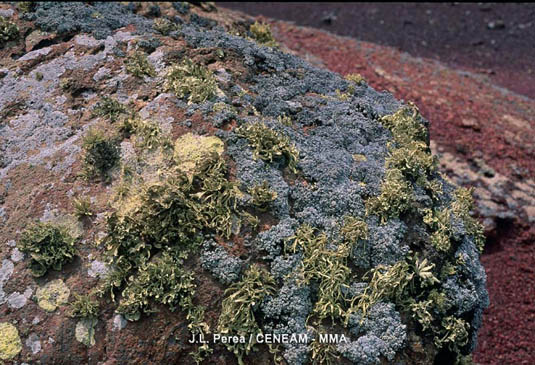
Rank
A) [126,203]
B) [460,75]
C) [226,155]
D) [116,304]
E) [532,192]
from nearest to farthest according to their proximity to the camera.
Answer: [116,304] → [126,203] → [226,155] → [532,192] → [460,75]

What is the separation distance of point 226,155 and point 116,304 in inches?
60.9

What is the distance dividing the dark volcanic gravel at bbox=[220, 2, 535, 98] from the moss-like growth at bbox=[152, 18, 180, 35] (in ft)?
27.8

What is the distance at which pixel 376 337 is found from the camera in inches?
162

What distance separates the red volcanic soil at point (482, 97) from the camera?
674 cm

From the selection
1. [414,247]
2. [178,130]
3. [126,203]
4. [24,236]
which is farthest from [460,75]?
[24,236]

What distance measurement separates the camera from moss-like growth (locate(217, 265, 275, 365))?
13.1 feet

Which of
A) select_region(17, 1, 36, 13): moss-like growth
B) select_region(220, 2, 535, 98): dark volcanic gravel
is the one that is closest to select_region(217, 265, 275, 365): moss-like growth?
select_region(17, 1, 36, 13): moss-like growth

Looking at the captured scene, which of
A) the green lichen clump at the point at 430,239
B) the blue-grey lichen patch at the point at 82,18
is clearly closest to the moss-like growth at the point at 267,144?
the green lichen clump at the point at 430,239

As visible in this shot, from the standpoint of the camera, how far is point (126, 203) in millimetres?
4234

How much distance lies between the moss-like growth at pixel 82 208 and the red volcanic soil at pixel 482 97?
494cm

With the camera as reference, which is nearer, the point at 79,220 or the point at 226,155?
the point at 79,220

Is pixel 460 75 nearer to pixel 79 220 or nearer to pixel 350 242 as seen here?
pixel 350 242

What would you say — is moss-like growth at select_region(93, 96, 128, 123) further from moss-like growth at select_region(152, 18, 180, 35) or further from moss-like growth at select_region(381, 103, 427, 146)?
moss-like growth at select_region(381, 103, 427, 146)

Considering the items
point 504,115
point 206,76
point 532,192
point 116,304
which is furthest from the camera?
point 504,115
